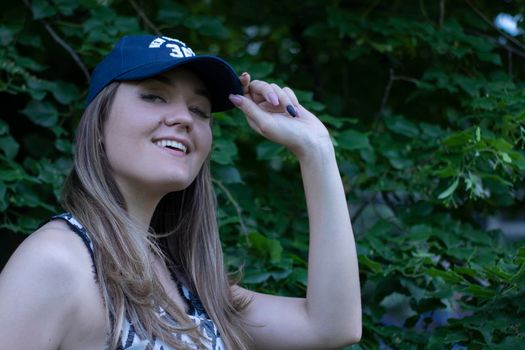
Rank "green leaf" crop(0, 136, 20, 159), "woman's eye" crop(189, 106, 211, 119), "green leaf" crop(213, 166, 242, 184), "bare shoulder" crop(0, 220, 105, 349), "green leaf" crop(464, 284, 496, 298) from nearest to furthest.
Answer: "bare shoulder" crop(0, 220, 105, 349), "woman's eye" crop(189, 106, 211, 119), "green leaf" crop(464, 284, 496, 298), "green leaf" crop(0, 136, 20, 159), "green leaf" crop(213, 166, 242, 184)

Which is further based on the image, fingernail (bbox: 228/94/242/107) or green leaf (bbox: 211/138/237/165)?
green leaf (bbox: 211/138/237/165)

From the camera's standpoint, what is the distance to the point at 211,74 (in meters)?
2.21

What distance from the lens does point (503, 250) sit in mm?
2941

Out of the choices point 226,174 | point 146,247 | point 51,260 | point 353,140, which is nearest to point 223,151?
point 226,174

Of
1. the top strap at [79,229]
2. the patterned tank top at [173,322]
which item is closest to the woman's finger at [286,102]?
the patterned tank top at [173,322]

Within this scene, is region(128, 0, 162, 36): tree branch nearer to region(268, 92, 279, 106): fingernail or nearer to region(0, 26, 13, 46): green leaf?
region(0, 26, 13, 46): green leaf

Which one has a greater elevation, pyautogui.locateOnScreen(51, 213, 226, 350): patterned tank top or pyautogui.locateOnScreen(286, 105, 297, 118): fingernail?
pyautogui.locateOnScreen(286, 105, 297, 118): fingernail

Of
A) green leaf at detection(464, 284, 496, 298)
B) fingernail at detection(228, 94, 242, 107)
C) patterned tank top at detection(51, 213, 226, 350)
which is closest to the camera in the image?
patterned tank top at detection(51, 213, 226, 350)

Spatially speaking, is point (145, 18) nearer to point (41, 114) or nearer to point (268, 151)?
point (41, 114)

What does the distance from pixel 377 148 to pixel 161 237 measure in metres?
1.13

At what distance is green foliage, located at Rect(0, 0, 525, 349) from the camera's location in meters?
2.75

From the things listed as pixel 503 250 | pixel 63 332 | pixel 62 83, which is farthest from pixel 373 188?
pixel 63 332

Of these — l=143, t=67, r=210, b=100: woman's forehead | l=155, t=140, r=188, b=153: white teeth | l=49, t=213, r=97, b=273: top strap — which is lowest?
l=49, t=213, r=97, b=273: top strap

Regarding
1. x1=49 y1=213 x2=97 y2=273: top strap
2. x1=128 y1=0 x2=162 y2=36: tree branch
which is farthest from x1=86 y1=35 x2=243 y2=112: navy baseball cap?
x1=128 y1=0 x2=162 y2=36: tree branch
